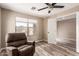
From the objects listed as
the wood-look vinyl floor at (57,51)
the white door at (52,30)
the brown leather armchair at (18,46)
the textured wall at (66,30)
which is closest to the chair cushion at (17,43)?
the brown leather armchair at (18,46)

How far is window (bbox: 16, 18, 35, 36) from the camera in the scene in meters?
4.83

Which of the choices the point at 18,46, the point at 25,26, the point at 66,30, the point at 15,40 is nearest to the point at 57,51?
the point at 66,30

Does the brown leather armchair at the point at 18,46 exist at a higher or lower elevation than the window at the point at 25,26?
lower

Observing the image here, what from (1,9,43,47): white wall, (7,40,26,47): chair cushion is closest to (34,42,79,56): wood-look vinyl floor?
(7,40,26,47): chair cushion

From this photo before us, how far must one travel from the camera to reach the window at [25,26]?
483cm

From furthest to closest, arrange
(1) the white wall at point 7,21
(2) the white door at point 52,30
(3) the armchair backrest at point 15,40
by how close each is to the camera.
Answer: (2) the white door at point 52,30, (1) the white wall at point 7,21, (3) the armchair backrest at point 15,40

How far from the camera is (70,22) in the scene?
373cm

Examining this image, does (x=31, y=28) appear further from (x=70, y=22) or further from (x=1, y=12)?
(x=70, y=22)

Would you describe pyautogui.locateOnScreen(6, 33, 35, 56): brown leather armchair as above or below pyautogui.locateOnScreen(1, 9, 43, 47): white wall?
below

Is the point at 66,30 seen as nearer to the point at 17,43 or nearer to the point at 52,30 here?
the point at 52,30

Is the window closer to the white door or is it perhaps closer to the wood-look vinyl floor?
the white door

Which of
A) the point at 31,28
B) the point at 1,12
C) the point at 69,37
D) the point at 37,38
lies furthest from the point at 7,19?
the point at 69,37

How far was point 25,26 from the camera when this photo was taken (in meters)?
5.27

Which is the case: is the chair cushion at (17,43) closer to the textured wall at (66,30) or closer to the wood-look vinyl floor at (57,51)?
the wood-look vinyl floor at (57,51)
